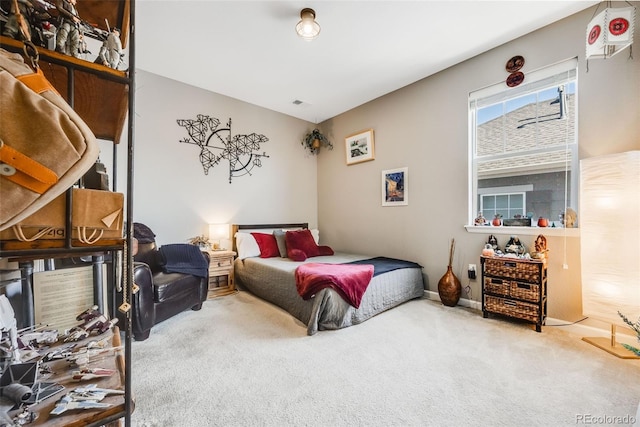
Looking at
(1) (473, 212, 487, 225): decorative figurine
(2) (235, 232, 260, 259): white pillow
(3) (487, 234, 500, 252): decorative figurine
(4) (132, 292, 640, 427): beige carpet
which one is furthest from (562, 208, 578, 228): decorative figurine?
(2) (235, 232, 260, 259): white pillow

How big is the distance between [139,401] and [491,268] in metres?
2.96

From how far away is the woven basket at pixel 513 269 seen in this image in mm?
2385

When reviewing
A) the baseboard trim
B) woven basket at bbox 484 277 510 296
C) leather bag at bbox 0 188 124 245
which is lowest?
the baseboard trim

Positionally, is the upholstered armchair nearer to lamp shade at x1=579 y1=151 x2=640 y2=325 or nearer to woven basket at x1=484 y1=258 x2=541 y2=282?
woven basket at x1=484 y1=258 x2=541 y2=282

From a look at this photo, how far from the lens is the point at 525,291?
2422mm

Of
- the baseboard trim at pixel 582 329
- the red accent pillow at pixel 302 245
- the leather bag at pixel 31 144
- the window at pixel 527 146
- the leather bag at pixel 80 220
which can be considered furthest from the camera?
the red accent pillow at pixel 302 245

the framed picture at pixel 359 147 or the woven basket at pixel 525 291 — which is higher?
the framed picture at pixel 359 147

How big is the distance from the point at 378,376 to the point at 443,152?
8.53 ft

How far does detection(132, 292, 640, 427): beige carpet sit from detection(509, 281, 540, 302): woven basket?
0.29m

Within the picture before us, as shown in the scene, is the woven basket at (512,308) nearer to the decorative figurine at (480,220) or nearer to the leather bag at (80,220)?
the decorative figurine at (480,220)

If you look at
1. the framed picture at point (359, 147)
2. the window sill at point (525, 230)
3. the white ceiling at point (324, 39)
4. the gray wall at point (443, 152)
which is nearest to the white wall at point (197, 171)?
the white ceiling at point (324, 39)

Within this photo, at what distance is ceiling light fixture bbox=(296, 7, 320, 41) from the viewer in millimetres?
2280

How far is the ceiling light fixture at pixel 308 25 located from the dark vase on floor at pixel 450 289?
110 inches

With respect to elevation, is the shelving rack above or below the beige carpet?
above
